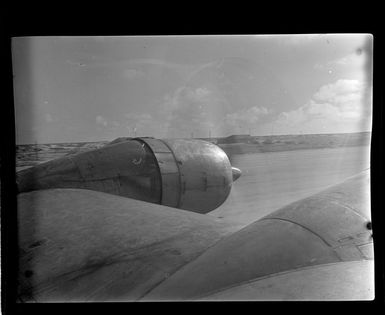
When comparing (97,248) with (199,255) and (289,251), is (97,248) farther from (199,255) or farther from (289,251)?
(289,251)

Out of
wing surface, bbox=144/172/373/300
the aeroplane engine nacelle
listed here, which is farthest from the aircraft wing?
the aeroplane engine nacelle

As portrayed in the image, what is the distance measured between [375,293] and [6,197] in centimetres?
221

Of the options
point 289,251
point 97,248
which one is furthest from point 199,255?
point 97,248

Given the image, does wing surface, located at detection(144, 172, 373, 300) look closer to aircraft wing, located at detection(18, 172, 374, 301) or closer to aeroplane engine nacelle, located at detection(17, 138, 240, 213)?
aircraft wing, located at detection(18, 172, 374, 301)

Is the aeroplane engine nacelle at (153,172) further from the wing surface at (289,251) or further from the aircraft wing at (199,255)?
the wing surface at (289,251)

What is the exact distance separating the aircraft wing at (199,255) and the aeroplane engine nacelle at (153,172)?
2.50 ft

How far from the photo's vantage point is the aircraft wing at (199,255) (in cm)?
180

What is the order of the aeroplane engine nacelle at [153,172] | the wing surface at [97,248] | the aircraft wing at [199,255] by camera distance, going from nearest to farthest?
the aircraft wing at [199,255]
the wing surface at [97,248]
the aeroplane engine nacelle at [153,172]

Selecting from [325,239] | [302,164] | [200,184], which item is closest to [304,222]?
[325,239]

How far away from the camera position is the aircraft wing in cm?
180

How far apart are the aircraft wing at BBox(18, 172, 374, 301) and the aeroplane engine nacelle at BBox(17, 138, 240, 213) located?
2.50 feet

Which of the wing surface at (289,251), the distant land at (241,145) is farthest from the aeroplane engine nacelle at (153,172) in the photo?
the wing surface at (289,251)
